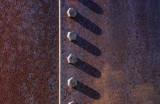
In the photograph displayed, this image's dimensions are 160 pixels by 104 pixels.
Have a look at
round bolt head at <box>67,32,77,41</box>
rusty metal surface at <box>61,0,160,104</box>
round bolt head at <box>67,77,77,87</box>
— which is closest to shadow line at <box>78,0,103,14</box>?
rusty metal surface at <box>61,0,160,104</box>

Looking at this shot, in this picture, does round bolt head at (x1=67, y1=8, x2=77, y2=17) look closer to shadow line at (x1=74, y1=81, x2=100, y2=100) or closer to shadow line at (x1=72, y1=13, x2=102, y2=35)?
shadow line at (x1=72, y1=13, x2=102, y2=35)

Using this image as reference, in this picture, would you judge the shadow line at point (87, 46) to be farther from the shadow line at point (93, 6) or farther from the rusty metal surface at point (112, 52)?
the shadow line at point (93, 6)

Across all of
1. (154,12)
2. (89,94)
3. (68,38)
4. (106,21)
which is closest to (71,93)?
(89,94)

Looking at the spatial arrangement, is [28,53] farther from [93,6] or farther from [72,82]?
[93,6]

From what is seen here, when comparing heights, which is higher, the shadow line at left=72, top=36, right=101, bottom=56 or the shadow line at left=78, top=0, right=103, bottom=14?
the shadow line at left=78, top=0, right=103, bottom=14

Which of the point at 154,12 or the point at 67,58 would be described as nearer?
the point at 67,58

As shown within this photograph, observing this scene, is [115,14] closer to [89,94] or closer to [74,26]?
[74,26]
